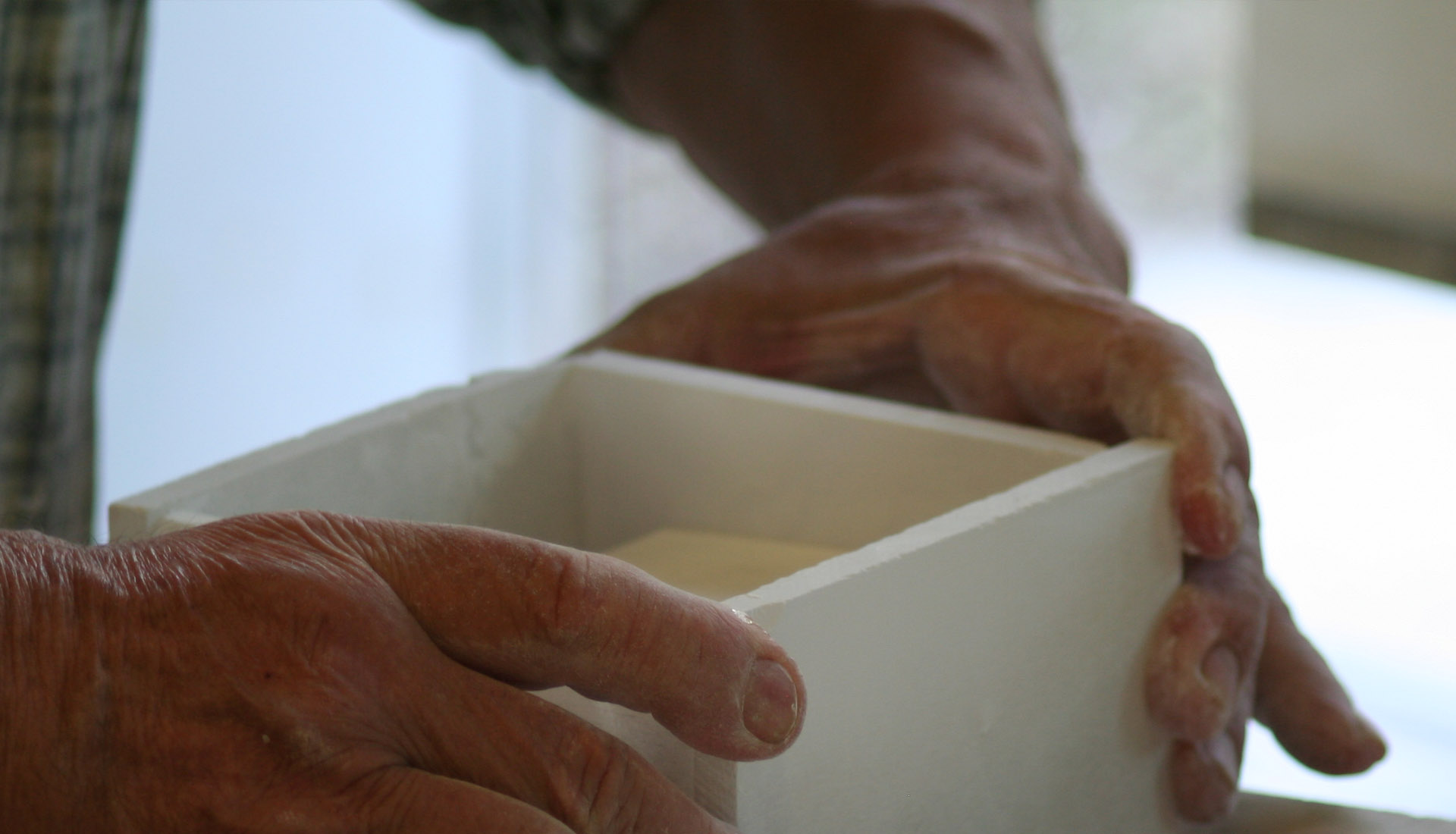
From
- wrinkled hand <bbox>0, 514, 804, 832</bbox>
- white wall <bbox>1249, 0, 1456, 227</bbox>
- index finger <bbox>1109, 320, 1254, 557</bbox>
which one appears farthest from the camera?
white wall <bbox>1249, 0, 1456, 227</bbox>

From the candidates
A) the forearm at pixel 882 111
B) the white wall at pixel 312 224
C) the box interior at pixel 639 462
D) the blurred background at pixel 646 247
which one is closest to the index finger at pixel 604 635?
the box interior at pixel 639 462

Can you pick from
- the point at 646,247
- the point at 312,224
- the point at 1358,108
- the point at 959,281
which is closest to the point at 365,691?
the point at 959,281

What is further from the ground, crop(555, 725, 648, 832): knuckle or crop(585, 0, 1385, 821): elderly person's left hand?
crop(585, 0, 1385, 821): elderly person's left hand

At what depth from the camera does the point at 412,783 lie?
0.39 metres

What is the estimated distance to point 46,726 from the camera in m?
0.39

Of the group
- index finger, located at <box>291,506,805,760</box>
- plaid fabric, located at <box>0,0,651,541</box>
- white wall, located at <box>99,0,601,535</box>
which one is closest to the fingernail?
index finger, located at <box>291,506,805,760</box>

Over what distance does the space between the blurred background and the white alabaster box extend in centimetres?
52

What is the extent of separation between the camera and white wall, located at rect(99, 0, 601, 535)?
5.88ft

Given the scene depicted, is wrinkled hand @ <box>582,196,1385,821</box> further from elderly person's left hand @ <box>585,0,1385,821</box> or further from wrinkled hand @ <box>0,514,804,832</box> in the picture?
wrinkled hand @ <box>0,514,804,832</box>

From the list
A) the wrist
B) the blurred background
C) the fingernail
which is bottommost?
the blurred background

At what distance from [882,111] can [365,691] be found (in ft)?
2.02

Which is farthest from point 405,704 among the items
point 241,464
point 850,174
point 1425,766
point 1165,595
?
point 1425,766

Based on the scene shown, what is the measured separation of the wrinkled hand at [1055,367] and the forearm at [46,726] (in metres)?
0.38

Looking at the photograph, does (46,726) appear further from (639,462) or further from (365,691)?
(639,462)
